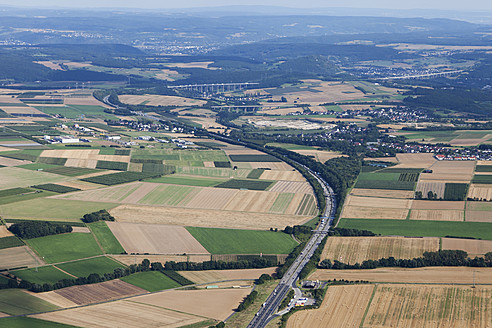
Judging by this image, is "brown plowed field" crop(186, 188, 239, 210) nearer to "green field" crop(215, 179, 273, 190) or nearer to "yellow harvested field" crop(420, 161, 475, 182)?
"green field" crop(215, 179, 273, 190)

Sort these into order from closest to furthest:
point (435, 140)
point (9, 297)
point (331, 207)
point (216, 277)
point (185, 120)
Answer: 1. point (9, 297)
2. point (216, 277)
3. point (331, 207)
4. point (435, 140)
5. point (185, 120)

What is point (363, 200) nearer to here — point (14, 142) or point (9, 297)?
point (9, 297)

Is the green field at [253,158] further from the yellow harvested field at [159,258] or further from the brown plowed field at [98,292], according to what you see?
the brown plowed field at [98,292]

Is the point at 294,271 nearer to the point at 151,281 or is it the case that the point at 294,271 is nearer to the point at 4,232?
the point at 151,281

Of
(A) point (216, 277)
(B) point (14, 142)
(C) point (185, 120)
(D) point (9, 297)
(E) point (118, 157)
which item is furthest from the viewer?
(C) point (185, 120)

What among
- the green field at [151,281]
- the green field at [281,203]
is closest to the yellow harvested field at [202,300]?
the green field at [151,281]

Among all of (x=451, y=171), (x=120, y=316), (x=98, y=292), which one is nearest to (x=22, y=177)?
(x=98, y=292)

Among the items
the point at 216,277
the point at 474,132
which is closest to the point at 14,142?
the point at 216,277
